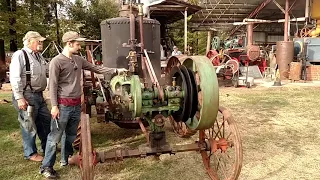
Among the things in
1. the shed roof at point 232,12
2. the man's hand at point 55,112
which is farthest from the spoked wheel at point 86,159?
the shed roof at point 232,12

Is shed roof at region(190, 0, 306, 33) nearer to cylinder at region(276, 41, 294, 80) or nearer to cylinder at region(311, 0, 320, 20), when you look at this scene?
cylinder at region(311, 0, 320, 20)

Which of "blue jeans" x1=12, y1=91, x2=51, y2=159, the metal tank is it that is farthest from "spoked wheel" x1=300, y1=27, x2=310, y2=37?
"blue jeans" x1=12, y1=91, x2=51, y2=159

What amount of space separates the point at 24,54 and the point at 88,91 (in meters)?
1.13

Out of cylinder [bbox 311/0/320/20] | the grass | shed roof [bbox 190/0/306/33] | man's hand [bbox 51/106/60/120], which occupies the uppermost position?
shed roof [bbox 190/0/306/33]

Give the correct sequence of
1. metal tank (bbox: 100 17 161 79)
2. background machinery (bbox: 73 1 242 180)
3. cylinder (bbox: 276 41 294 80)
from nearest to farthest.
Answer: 1. background machinery (bbox: 73 1 242 180)
2. metal tank (bbox: 100 17 161 79)
3. cylinder (bbox: 276 41 294 80)

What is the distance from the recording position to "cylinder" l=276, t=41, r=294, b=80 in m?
11.7

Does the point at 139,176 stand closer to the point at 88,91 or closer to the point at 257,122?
the point at 88,91

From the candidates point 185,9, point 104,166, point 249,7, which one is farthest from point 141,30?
point 249,7

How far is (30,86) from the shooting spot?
3.52 meters

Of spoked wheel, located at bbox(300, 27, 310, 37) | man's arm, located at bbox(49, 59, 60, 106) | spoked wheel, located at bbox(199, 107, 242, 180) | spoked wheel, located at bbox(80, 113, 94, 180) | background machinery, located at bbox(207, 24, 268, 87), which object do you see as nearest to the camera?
spoked wheel, located at bbox(80, 113, 94, 180)

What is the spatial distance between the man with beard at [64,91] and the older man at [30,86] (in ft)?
1.77

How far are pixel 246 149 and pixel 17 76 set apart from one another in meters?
2.96

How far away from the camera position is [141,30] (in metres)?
4.16

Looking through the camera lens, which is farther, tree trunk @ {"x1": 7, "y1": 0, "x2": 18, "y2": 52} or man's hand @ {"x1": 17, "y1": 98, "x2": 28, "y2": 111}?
tree trunk @ {"x1": 7, "y1": 0, "x2": 18, "y2": 52}
